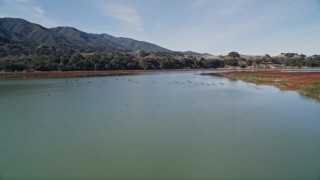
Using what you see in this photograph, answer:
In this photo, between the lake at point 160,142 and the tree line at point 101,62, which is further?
the tree line at point 101,62

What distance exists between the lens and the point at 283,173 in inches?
432

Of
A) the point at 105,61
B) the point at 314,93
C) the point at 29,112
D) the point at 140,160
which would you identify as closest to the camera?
the point at 140,160

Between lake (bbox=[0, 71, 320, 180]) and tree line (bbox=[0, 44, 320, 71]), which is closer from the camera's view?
lake (bbox=[0, 71, 320, 180])

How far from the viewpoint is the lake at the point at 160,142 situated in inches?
442

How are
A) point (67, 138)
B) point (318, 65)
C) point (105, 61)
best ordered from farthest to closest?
point (318, 65)
point (105, 61)
point (67, 138)

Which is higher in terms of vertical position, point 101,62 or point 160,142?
point 101,62

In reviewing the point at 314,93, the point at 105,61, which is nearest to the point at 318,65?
the point at 105,61

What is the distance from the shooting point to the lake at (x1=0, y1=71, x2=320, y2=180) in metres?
11.2

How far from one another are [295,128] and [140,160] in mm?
9336

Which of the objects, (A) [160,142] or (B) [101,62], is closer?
Result: (A) [160,142]

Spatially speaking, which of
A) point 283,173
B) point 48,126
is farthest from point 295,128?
point 48,126

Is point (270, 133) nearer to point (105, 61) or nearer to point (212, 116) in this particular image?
point (212, 116)

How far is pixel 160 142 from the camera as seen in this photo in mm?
14703

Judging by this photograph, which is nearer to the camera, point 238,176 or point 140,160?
point 238,176
